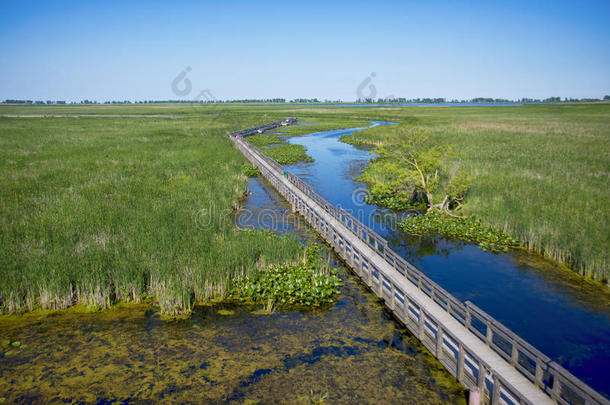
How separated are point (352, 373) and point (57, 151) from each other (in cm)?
4255

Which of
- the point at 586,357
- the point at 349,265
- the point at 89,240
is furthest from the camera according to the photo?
the point at 349,265

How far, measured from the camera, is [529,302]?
13172 mm

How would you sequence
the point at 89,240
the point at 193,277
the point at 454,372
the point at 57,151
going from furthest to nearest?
the point at 57,151 → the point at 89,240 → the point at 193,277 → the point at 454,372

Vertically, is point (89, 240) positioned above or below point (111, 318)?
above

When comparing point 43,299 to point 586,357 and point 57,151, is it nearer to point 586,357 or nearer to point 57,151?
point 586,357

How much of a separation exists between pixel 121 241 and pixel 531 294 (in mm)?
16526

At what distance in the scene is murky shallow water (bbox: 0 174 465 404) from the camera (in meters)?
8.65

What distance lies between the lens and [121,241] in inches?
594

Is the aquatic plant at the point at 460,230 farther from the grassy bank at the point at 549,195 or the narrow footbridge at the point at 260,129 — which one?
the narrow footbridge at the point at 260,129

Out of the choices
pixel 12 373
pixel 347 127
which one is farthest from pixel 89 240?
pixel 347 127

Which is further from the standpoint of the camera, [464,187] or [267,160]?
[267,160]

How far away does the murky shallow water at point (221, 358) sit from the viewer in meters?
8.65

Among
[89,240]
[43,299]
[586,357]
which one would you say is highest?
[89,240]

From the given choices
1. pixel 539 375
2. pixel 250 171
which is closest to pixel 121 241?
pixel 539 375
